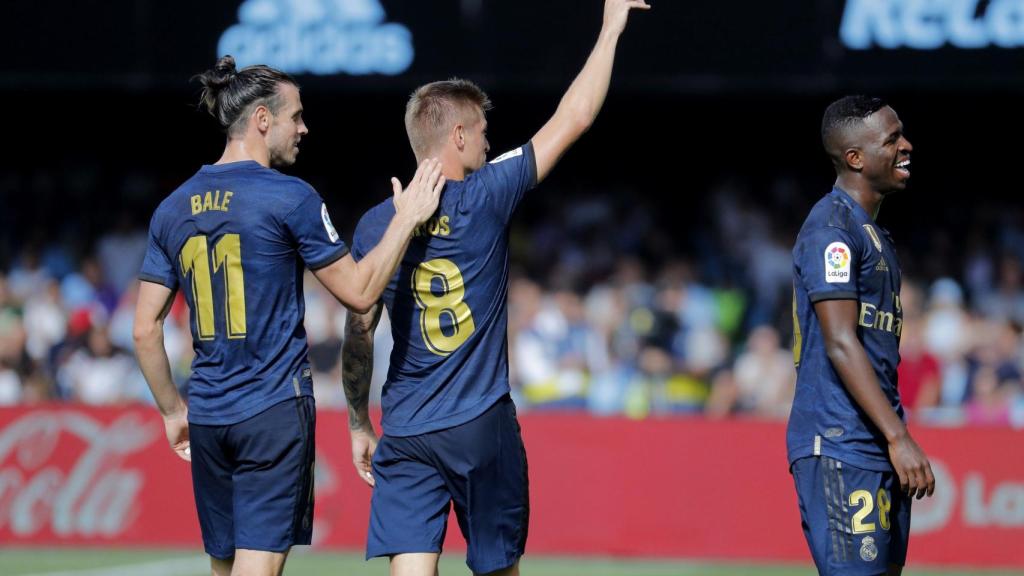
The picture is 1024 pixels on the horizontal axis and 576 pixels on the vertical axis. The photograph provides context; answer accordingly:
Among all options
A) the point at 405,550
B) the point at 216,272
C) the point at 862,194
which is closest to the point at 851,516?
the point at 862,194

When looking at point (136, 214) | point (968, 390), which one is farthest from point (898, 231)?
point (136, 214)

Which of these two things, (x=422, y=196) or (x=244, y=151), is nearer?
(x=422, y=196)

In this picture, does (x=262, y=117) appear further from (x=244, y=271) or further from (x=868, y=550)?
(x=868, y=550)

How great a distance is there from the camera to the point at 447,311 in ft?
18.4

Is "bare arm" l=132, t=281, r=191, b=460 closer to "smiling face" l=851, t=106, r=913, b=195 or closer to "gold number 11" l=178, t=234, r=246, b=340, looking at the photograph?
"gold number 11" l=178, t=234, r=246, b=340

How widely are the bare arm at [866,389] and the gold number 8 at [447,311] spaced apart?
136 centimetres

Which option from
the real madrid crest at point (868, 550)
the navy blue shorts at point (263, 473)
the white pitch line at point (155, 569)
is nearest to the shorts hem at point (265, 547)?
the navy blue shorts at point (263, 473)

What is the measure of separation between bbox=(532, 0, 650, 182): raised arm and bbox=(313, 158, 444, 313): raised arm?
435mm

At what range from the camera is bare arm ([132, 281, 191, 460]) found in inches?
225

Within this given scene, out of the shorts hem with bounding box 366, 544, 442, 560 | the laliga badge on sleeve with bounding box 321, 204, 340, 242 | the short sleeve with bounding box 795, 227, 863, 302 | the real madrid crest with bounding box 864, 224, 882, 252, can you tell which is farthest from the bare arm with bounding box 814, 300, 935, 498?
the laliga badge on sleeve with bounding box 321, 204, 340, 242

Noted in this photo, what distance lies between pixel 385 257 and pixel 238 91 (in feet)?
3.03

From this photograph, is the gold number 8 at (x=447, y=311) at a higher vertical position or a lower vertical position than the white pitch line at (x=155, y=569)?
higher

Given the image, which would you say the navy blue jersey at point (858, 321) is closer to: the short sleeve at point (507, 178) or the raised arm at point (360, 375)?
the short sleeve at point (507, 178)

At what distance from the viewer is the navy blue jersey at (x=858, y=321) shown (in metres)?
5.25
